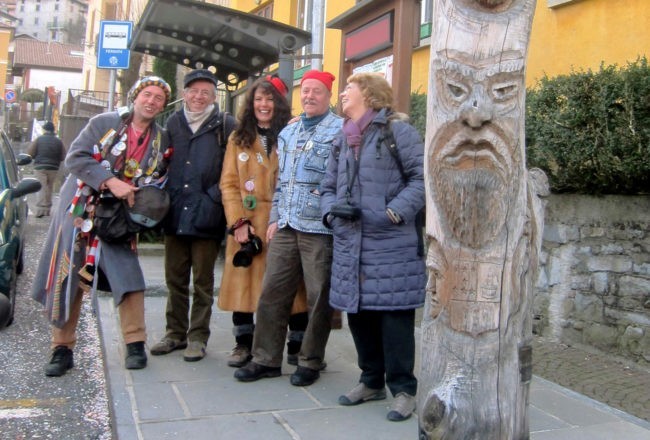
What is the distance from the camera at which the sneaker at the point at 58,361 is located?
16.4 ft

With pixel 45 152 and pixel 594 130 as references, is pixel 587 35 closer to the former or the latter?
pixel 594 130

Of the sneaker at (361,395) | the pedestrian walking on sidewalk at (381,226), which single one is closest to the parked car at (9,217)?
the sneaker at (361,395)

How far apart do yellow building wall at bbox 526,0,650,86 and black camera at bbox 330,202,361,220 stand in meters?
3.30

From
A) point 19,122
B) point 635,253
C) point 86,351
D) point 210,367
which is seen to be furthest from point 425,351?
point 19,122

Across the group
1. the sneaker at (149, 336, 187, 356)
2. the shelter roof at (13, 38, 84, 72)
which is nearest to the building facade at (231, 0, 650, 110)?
the sneaker at (149, 336, 187, 356)

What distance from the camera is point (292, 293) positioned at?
181 inches

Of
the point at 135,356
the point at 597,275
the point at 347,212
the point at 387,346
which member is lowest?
the point at 135,356

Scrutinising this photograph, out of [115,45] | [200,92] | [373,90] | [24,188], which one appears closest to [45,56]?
[115,45]

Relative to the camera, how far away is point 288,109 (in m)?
5.00

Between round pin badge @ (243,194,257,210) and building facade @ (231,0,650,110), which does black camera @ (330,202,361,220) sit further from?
building facade @ (231,0,650,110)

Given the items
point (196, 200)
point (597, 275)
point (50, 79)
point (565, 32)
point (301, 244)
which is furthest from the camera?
point (50, 79)

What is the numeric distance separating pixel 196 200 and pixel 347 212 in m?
1.50

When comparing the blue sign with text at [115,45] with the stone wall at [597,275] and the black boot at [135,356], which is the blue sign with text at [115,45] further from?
the stone wall at [597,275]

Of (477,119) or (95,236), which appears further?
(95,236)
